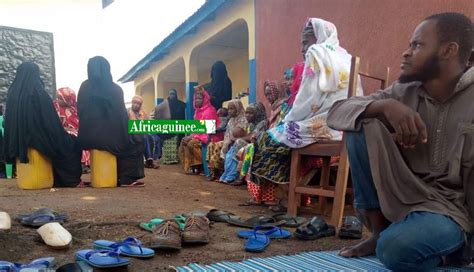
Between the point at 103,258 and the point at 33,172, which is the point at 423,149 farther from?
the point at 33,172

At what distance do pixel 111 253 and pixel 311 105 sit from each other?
2011 millimetres

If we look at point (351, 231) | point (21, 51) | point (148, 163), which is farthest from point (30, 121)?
point (351, 231)

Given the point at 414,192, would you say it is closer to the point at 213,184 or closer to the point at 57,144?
the point at 213,184

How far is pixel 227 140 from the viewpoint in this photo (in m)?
5.85

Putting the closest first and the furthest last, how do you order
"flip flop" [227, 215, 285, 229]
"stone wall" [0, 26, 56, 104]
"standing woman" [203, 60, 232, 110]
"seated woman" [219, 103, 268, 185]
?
"flip flop" [227, 215, 285, 229], "seated woman" [219, 103, 268, 185], "stone wall" [0, 26, 56, 104], "standing woman" [203, 60, 232, 110]

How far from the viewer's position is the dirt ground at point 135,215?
198cm

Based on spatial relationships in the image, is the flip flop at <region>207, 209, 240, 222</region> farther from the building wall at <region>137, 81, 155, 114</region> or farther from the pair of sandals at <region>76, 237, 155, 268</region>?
the building wall at <region>137, 81, 155, 114</region>

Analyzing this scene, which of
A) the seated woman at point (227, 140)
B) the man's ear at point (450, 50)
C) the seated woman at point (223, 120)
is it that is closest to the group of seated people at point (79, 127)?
the seated woman at point (227, 140)

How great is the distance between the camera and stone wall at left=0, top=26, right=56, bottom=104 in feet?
22.5

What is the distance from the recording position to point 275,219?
287 cm

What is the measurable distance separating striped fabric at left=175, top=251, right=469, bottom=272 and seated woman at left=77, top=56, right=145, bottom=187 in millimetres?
3768

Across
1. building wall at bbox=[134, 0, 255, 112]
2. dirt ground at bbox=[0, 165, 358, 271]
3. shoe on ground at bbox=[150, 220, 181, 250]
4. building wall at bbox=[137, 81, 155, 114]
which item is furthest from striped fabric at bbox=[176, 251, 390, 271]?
building wall at bbox=[137, 81, 155, 114]

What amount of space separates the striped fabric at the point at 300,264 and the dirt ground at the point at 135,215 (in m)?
0.11

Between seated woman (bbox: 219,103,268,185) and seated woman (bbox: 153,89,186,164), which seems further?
seated woman (bbox: 153,89,186,164)
